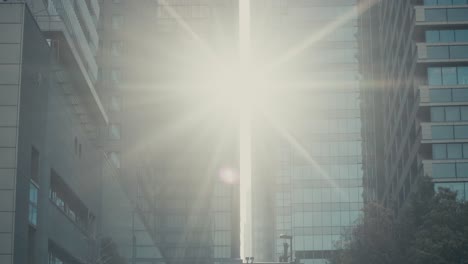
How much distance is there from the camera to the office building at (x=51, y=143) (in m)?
52.2

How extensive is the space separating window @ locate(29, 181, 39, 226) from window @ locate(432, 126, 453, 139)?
35.8 m

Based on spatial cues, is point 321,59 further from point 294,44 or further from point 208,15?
point 208,15

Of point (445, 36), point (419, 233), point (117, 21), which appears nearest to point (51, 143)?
point (419, 233)

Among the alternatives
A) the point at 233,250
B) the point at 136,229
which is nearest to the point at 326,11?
the point at 233,250

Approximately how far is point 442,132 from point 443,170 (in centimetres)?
317

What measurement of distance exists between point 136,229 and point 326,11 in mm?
77617

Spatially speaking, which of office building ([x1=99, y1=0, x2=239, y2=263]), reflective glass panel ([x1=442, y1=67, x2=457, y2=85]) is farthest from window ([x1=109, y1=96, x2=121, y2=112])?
reflective glass panel ([x1=442, y1=67, x2=457, y2=85])

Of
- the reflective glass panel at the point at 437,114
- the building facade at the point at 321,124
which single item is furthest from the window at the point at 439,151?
the building facade at the point at 321,124

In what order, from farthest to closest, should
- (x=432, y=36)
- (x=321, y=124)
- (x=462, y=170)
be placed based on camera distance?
1. (x=321, y=124)
2. (x=432, y=36)
3. (x=462, y=170)

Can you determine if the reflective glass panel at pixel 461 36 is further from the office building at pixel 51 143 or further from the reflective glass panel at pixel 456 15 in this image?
the office building at pixel 51 143

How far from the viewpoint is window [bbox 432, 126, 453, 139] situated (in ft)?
264

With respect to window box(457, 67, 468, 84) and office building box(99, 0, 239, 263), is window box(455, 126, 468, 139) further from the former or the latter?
office building box(99, 0, 239, 263)

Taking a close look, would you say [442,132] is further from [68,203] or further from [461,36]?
[68,203]

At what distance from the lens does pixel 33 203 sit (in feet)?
190
